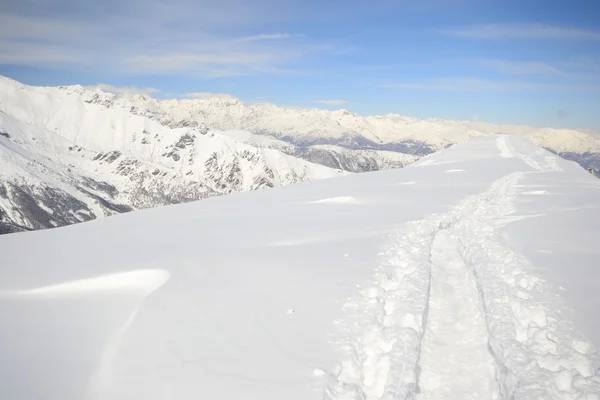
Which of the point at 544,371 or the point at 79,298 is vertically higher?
the point at 79,298

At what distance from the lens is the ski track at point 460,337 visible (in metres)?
6.36

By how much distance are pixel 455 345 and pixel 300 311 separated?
3.54 meters

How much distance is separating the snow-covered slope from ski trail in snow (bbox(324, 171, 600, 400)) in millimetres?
36

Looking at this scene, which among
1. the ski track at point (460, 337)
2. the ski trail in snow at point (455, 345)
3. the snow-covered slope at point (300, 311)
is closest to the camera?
the snow-covered slope at point (300, 311)

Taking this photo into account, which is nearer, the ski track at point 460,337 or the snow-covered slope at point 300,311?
the snow-covered slope at point 300,311

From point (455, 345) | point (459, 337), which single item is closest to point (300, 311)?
point (455, 345)

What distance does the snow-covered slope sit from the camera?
20.5 ft

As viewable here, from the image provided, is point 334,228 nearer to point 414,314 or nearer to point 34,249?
point 414,314

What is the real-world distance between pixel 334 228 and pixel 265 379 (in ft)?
33.1

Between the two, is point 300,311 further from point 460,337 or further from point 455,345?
point 460,337

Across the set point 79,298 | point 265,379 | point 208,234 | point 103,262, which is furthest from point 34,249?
point 265,379

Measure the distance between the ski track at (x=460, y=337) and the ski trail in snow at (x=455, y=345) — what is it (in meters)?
0.02

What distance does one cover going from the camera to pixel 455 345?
7922 mm

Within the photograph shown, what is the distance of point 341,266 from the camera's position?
1125cm
